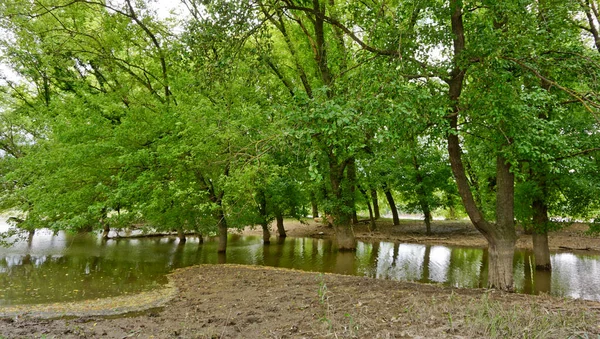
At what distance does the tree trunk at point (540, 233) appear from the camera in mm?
13780

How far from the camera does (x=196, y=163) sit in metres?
13.6

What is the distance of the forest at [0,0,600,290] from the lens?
7062 mm

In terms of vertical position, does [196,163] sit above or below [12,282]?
above

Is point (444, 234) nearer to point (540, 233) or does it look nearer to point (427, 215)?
point (427, 215)

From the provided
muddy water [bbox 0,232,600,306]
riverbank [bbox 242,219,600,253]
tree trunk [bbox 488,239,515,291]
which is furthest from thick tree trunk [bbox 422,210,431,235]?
tree trunk [bbox 488,239,515,291]

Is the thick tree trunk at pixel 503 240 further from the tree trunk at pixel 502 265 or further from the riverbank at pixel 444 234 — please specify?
the riverbank at pixel 444 234

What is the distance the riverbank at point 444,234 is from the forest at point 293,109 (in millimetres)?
2911

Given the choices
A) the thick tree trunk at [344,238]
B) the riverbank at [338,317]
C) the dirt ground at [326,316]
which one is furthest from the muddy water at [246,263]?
the riverbank at [338,317]

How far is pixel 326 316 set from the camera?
5.43 meters

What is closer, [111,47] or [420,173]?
[111,47]

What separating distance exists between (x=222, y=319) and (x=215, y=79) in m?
5.16

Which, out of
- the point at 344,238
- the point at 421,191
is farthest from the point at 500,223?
the point at 421,191

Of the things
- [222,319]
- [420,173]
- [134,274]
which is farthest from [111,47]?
[420,173]

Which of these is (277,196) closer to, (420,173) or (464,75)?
(420,173)
